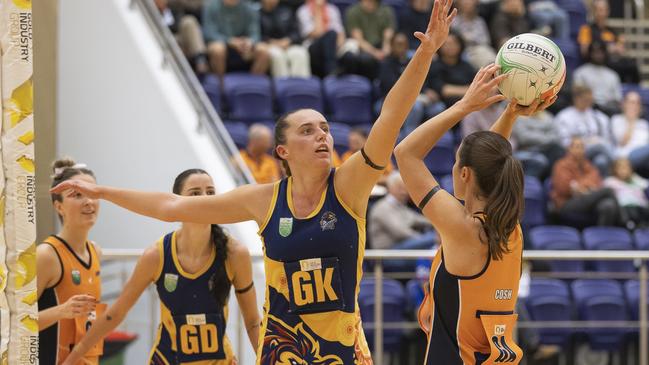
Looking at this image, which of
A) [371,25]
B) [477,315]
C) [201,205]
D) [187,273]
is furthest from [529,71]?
[371,25]

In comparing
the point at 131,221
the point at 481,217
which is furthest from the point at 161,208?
the point at 131,221

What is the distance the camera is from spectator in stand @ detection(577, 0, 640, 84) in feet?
42.6

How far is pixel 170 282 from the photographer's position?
4.97 metres

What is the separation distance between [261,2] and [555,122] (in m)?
3.63

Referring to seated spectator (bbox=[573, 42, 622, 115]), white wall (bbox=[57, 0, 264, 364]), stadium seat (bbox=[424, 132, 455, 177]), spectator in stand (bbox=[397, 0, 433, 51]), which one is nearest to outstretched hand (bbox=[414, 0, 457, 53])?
white wall (bbox=[57, 0, 264, 364])

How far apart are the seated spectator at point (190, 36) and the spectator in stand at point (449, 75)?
244 centimetres

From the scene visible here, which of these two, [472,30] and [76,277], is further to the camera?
[472,30]

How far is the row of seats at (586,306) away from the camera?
29.6 feet

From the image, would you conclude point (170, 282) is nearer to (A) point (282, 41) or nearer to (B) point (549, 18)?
(A) point (282, 41)

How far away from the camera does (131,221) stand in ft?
28.8

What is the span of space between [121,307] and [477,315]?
6.15ft

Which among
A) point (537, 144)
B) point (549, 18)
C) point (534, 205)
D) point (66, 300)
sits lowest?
point (66, 300)

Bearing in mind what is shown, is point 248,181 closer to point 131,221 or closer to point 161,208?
point 131,221

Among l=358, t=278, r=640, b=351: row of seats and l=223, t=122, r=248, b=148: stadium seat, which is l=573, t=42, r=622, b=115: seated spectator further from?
l=223, t=122, r=248, b=148: stadium seat
